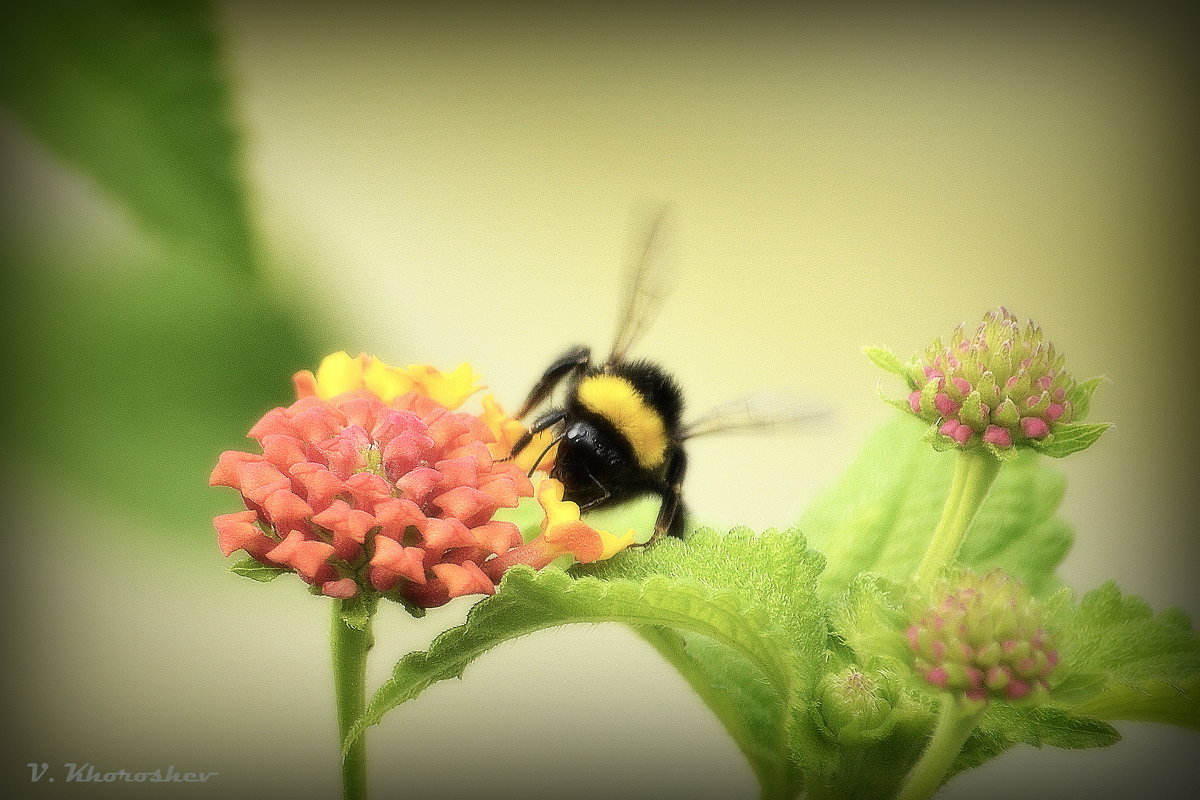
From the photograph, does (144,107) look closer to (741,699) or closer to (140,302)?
(140,302)

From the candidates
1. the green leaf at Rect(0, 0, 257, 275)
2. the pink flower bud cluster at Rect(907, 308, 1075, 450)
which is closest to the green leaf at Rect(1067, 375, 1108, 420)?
the pink flower bud cluster at Rect(907, 308, 1075, 450)

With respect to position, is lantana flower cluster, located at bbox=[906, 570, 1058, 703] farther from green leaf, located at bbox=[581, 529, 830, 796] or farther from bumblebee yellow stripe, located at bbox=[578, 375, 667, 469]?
bumblebee yellow stripe, located at bbox=[578, 375, 667, 469]

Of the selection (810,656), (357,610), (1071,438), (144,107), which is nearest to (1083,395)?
(1071,438)

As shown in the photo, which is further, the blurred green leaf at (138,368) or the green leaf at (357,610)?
the blurred green leaf at (138,368)

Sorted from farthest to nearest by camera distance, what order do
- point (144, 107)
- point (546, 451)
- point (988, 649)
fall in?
1. point (144, 107)
2. point (546, 451)
3. point (988, 649)

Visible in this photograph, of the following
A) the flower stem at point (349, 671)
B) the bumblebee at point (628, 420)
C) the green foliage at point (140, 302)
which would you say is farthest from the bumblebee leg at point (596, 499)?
the green foliage at point (140, 302)

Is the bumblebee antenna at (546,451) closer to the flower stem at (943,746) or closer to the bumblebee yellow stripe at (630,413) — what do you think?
the bumblebee yellow stripe at (630,413)
